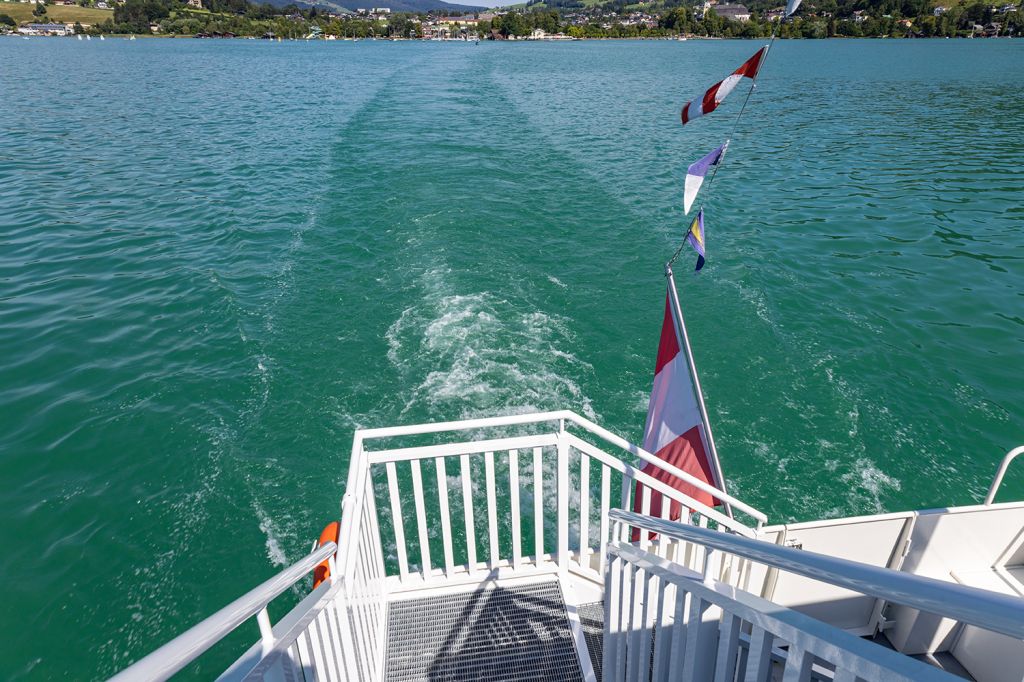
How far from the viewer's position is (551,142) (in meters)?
26.9

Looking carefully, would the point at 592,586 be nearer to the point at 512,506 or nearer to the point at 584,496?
the point at 584,496

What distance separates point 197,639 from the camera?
1.50 meters

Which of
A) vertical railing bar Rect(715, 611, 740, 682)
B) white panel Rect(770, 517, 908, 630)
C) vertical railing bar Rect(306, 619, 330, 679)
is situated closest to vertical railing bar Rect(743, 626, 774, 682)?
vertical railing bar Rect(715, 611, 740, 682)

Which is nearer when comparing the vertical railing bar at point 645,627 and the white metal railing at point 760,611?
the white metal railing at point 760,611

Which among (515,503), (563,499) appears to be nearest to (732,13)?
(563,499)

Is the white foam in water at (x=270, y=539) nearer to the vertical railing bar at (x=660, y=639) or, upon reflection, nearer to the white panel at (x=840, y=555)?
the vertical railing bar at (x=660, y=639)

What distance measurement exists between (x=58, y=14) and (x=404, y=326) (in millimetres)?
199473

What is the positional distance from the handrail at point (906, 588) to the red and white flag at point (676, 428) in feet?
9.65

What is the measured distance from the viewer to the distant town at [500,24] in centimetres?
11238

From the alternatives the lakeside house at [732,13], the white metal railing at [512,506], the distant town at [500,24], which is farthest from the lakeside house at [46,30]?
the white metal railing at [512,506]

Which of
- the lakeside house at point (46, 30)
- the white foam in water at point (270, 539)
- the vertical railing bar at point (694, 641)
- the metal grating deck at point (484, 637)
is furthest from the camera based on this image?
the lakeside house at point (46, 30)

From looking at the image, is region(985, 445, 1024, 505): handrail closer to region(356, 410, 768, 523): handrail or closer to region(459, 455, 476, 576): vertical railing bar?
region(356, 410, 768, 523): handrail

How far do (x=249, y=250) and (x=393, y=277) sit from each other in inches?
175

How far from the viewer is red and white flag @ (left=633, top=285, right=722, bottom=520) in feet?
15.9
